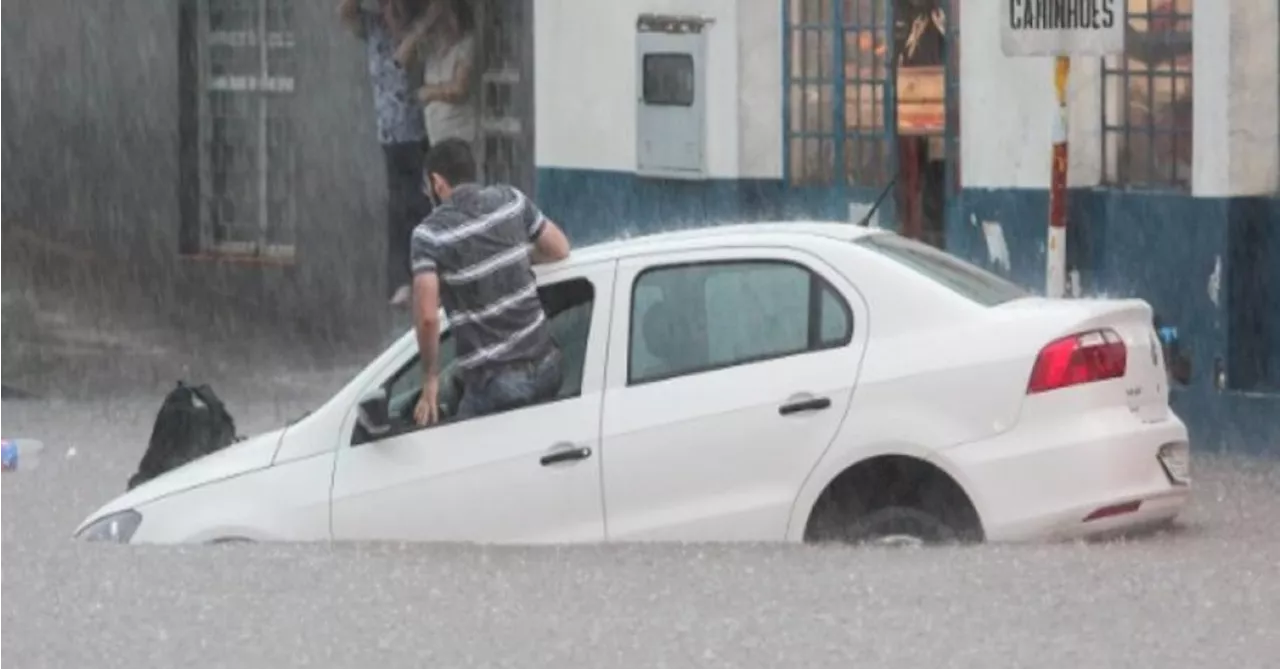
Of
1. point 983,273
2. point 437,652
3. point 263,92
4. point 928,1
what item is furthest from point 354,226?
point 437,652

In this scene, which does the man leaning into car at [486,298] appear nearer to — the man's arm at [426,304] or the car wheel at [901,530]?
the man's arm at [426,304]

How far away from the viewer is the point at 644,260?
11.9 metres

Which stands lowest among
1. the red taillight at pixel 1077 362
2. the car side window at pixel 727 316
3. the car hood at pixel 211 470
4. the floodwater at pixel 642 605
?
the floodwater at pixel 642 605

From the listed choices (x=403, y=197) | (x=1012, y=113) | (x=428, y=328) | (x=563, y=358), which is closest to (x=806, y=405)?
(x=563, y=358)

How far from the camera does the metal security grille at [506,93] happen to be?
67.8 feet

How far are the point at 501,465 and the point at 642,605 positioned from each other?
1.37 m

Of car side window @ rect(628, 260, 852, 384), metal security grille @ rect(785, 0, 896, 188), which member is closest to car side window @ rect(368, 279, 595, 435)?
car side window @ rect(628, 260, 852, 384)

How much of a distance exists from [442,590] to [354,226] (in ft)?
37.6

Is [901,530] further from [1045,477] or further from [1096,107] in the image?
[1096,107]

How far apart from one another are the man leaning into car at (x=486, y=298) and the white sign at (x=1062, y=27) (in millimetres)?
2985

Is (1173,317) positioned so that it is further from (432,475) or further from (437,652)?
(437,652)

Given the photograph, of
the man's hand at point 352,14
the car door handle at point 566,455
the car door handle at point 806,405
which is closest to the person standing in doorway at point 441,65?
the man's hand at point 352,14

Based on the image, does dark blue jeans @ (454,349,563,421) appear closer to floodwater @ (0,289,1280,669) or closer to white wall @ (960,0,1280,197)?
floodwater @ (0,289,1280,669)

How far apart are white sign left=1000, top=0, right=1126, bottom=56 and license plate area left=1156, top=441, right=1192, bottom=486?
2.78m
